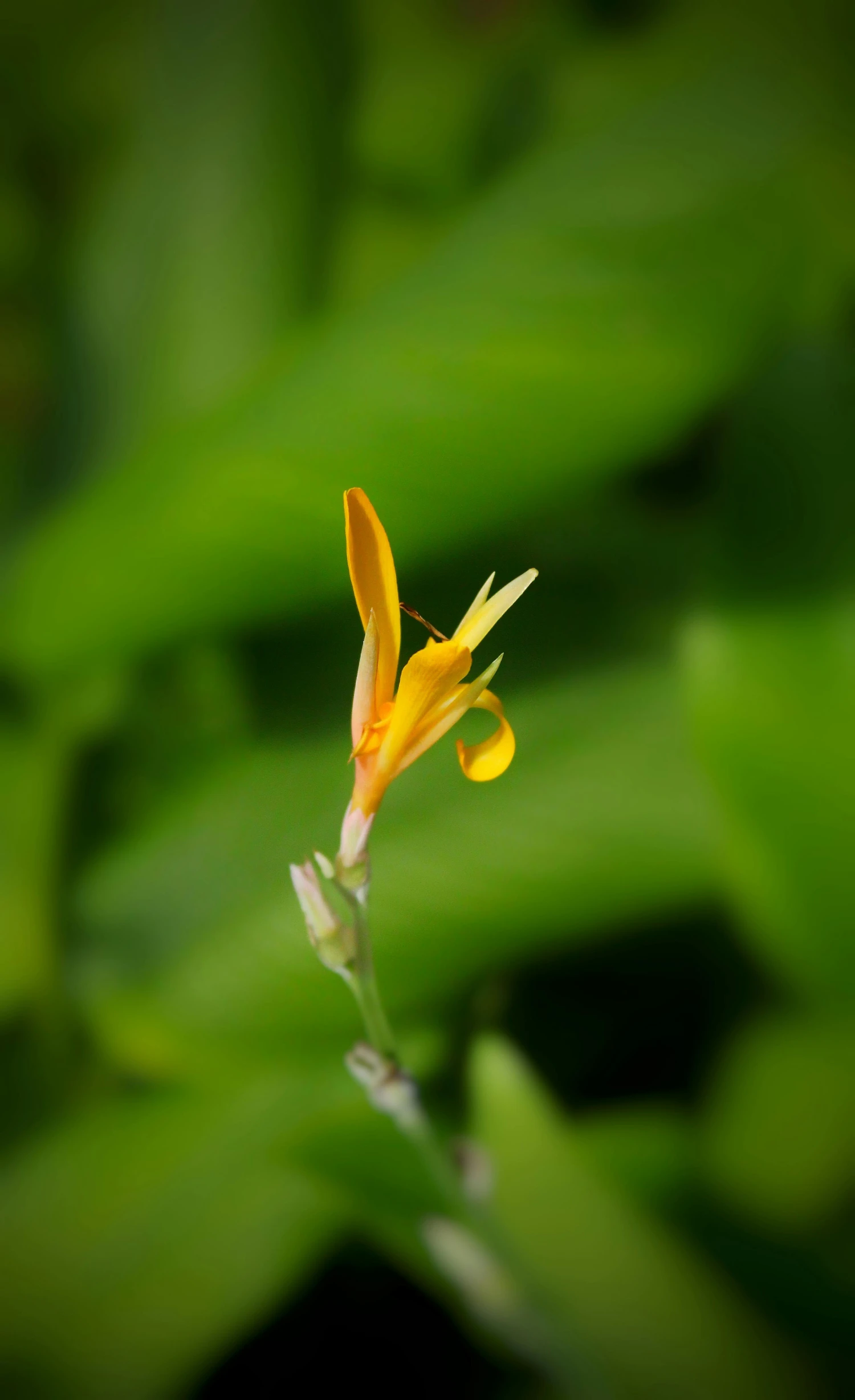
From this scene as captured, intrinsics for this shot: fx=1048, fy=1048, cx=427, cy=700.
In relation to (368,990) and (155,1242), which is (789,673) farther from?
(155,1242)

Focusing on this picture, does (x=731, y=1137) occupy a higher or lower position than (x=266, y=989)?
lower

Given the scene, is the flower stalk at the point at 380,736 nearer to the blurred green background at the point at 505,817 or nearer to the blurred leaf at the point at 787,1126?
the blurred green background at the point at 505,817

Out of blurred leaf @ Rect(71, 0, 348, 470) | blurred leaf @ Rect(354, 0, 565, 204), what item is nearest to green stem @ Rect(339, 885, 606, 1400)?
blurred leaf @ Rect(71, 0, 348, 470)

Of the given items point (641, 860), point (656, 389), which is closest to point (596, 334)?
point (656, 389)

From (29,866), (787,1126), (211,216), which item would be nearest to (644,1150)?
(787,1126)

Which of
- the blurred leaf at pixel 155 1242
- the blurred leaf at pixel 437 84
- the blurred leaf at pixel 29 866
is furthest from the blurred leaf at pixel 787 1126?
the blurred leaf at pixel 437 84

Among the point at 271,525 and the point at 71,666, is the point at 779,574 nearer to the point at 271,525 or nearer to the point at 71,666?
the point at 271,525
